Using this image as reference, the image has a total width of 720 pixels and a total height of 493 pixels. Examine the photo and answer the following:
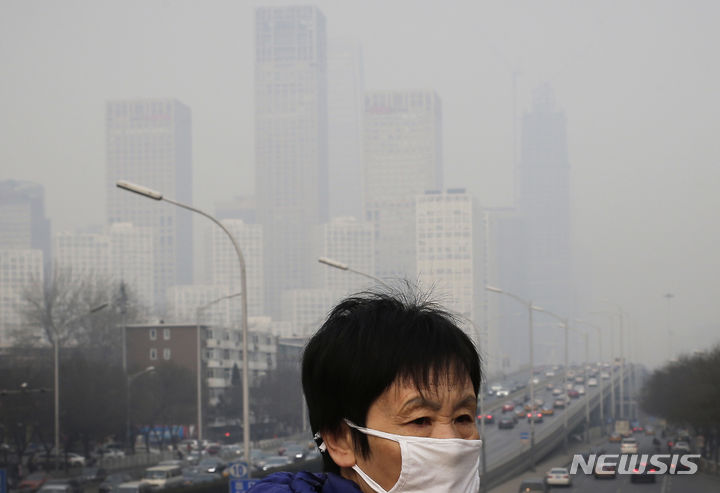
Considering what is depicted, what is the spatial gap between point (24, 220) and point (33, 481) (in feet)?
503

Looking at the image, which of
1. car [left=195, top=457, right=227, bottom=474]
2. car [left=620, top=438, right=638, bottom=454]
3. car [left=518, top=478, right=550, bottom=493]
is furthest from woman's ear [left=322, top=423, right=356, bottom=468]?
car [left=195, top=457, right=227, bottom=474]

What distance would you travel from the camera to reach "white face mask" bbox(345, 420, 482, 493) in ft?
6.14

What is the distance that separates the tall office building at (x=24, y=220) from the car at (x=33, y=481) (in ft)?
468

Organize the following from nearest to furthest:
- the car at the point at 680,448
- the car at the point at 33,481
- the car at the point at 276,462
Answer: the car at the point at 680,448 < the car at the point at 33,481 < the car at the point at 276,462

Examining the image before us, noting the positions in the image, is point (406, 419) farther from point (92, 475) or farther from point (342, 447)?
point (92, 475)

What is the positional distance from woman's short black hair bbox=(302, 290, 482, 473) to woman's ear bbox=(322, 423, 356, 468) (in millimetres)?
12

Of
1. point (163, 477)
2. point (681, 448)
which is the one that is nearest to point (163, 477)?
point (163, 477)

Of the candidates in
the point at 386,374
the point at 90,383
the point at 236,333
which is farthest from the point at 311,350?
the point at 236,333

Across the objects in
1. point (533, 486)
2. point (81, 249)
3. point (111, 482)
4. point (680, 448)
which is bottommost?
point (111, 482)

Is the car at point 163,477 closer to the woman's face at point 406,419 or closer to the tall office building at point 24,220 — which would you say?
the woman's face at point 406,419

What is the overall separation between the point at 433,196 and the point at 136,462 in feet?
325

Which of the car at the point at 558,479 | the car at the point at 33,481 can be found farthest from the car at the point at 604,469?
the car at the point at 33,481

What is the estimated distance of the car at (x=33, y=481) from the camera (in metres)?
35.2

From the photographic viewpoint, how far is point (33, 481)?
37.0 metres
